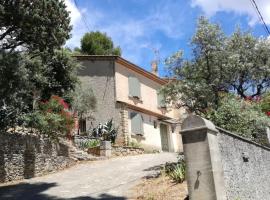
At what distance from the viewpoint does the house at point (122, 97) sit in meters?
30.8

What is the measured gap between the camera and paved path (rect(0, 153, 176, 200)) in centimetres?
1507

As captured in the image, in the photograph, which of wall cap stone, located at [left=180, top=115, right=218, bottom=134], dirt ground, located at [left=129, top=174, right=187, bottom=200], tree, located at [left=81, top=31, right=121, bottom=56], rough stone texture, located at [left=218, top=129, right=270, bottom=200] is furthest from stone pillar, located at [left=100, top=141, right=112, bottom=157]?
tree, located at [left=81, top=31, right=121, bottom=56]

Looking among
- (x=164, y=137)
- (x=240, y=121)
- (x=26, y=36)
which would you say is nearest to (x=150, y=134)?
(x=164, y=137)

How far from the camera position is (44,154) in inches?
826

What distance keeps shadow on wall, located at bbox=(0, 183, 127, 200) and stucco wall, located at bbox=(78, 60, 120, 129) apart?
13243mm

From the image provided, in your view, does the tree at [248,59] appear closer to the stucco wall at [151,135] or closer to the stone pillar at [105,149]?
the stone pillar at [105,149]

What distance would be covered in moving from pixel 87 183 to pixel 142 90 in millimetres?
17375

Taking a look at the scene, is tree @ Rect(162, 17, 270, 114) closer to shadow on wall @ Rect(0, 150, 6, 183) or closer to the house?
shadow on wall @ Rect(0, 150, 6, 183)

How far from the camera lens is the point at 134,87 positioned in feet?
107

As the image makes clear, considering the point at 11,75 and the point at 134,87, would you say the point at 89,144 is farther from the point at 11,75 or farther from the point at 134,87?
the point at 11,75

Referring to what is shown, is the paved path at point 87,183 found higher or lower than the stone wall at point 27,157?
lower

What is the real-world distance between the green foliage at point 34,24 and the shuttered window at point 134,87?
16504 millimetres

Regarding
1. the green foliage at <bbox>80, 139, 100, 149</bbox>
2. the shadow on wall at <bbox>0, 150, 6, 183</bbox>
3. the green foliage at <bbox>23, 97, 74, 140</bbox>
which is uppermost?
the green foliage at <bbox>23, 97, 74, 140</bbox>

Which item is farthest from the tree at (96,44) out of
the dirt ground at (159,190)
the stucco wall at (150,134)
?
the dirt ground at (159,190)
